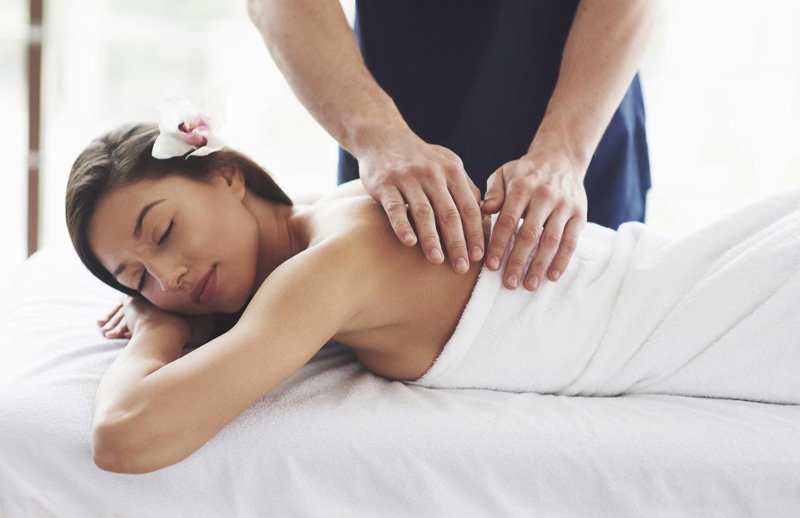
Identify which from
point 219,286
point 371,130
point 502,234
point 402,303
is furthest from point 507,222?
point 219,286

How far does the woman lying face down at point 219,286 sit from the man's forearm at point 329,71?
0.15 metres

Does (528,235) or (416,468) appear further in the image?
(528,235)

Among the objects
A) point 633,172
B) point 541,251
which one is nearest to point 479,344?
point 541,251

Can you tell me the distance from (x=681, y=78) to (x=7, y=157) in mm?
3044

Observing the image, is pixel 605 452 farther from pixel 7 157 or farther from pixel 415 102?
→ pixel 7 157

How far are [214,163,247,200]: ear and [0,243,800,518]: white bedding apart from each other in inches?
21.5

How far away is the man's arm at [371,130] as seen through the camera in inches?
53.4

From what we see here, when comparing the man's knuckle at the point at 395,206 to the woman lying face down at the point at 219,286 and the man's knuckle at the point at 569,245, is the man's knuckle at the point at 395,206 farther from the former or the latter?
the man's knuckle at the point at 569,245

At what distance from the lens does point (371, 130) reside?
59.8 inches

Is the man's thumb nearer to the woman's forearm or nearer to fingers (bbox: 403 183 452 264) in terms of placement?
fingers (bbox: 403 183 452 264)

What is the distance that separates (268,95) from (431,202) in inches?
98.6

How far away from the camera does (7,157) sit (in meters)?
3.48

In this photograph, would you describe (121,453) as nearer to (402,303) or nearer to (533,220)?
(402,303)

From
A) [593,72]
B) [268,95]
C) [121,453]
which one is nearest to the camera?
[121,453]
